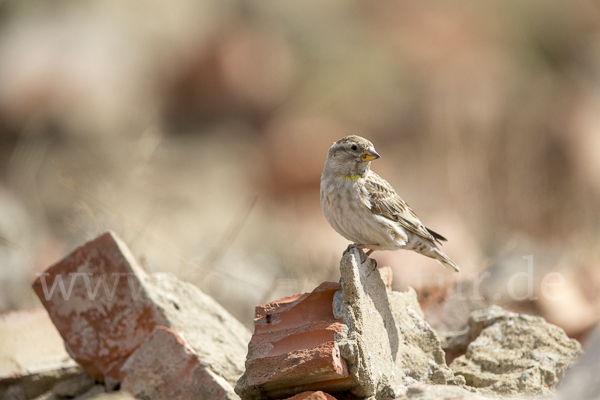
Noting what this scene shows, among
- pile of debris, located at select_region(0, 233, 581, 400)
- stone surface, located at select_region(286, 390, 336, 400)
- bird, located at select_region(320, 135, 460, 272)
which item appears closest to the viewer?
stone surface, located at select_region(286, 390, 336, 400)

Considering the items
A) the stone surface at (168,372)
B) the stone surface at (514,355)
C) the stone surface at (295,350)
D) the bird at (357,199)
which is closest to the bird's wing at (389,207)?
the bird at (357,199)

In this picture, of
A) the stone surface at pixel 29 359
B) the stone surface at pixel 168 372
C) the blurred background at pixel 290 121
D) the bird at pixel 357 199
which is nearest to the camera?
the stone surface at pixel 168 372

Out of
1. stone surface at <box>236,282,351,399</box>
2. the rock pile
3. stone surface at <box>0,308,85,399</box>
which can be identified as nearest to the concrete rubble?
stone surface at <box>0,308,85,399</box>

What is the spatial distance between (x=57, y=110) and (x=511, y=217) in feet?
32.0

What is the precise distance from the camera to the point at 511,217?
1473 cm

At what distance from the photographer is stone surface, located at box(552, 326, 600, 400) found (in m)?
3.05

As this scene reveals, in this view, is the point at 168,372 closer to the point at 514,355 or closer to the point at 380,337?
the point at 380,337

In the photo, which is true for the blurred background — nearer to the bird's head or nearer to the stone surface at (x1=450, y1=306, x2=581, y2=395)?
the stone surface at (x1=450, y1=306, x2=581, y2=395)

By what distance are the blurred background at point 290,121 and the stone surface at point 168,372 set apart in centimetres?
551

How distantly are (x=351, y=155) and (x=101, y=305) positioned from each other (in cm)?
213

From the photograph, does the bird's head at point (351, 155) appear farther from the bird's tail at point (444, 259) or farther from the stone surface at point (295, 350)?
the stone surface at point (295, 350)

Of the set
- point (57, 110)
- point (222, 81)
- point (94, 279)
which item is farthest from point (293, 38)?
point (94, 279)

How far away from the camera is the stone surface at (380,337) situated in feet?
13.8

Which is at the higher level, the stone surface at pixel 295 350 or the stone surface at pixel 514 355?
the stone surface at pixel 514 355
